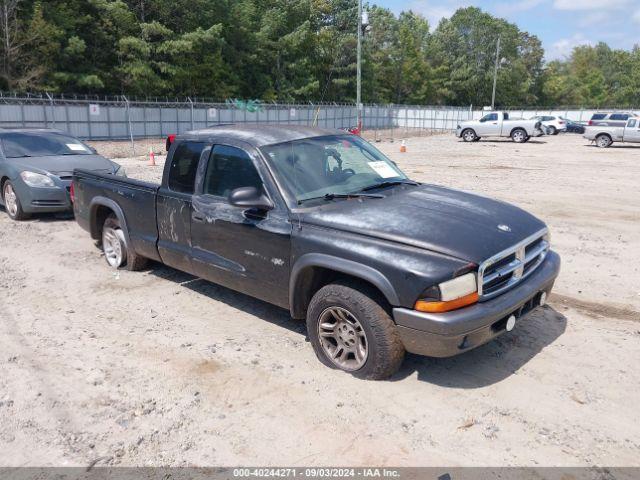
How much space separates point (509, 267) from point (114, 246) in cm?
474

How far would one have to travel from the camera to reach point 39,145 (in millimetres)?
9906

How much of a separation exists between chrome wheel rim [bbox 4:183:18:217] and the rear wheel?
1109 inches

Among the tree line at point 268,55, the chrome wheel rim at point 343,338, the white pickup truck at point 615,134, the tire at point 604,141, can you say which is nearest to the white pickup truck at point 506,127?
the white pickup truck at point 615,134

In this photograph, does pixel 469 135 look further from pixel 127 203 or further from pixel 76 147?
pixel 127 203

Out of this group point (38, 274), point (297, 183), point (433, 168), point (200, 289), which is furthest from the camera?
point (433, 168)

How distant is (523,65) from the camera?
8544 centimetres

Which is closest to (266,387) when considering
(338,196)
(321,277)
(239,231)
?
(321,277)

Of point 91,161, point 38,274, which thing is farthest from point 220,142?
point 91,161

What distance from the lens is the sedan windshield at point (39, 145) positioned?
9.62 meters

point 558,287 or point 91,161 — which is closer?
point 558,287

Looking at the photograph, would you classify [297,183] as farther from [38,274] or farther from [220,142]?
[38,274]

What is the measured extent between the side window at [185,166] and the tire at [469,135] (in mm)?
29982

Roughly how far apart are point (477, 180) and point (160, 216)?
1084cm

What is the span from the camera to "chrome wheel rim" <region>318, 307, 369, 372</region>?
12.8 feet
